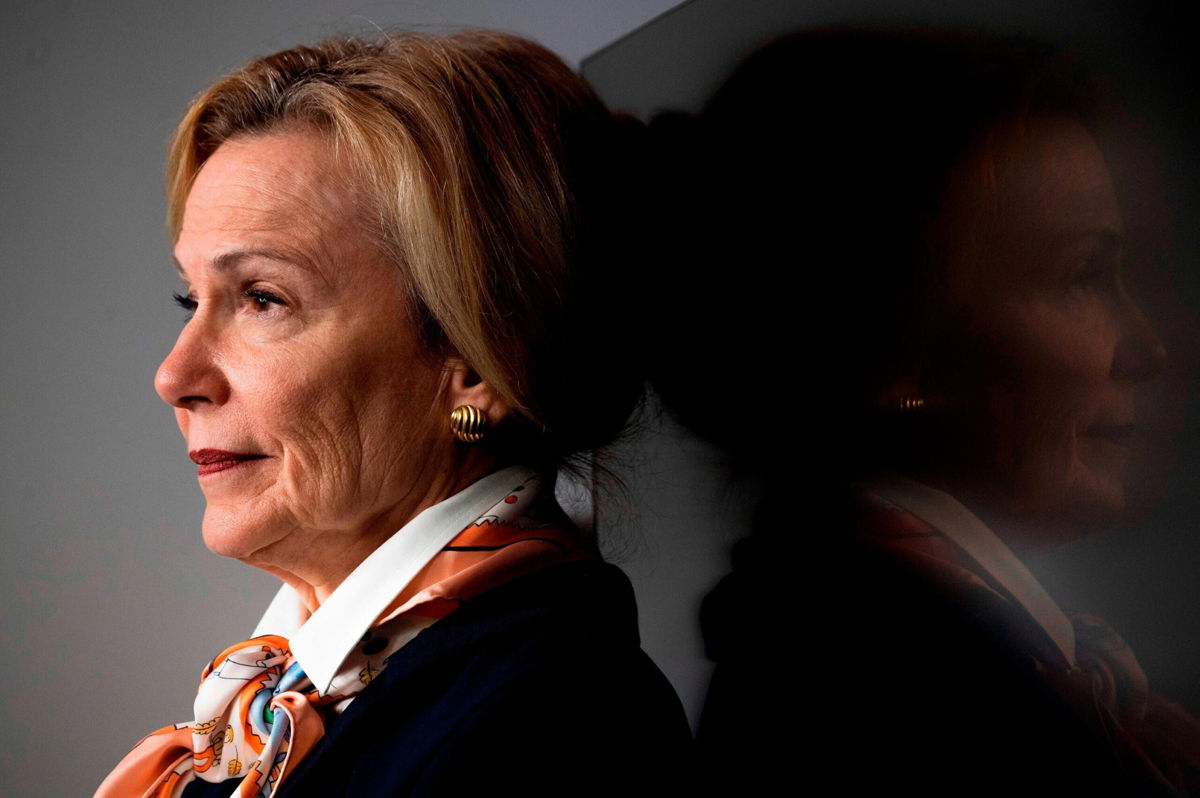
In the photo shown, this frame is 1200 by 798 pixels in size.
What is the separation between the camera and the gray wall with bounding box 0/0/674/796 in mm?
1648

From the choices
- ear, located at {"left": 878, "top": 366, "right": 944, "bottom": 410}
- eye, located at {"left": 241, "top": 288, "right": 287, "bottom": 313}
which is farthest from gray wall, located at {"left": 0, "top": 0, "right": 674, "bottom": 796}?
ear, located at {"left": 878, "top": 366, "right": 944, "bottom": 410}

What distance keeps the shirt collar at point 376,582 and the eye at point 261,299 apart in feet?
0.91

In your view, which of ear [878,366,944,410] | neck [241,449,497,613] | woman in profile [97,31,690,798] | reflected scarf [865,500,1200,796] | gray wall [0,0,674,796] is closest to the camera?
reflected scarf [865,500,1200,796]

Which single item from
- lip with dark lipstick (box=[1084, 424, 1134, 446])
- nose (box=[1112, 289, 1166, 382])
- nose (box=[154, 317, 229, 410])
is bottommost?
nose (box=[154, 317, 229, 410])

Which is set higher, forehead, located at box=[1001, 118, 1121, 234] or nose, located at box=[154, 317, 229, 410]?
forehead, located at box=[1001, 118, 1121, 234]

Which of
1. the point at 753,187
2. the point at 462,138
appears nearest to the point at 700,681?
the point at 753,187

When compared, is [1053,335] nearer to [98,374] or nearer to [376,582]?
[376,582]

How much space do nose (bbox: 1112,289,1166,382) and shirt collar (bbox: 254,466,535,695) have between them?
0.63 meters

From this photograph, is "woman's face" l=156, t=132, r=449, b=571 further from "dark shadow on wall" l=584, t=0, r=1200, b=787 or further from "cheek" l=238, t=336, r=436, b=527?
"dark shadow on wall" l=584, t=0, r=1200, b=787

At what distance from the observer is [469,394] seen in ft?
3.24

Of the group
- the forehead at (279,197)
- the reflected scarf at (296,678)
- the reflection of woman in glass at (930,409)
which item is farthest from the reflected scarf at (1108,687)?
the forehead at (279,197)

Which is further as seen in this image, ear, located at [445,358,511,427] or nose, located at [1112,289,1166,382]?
ear, located at [445,358,511,427]

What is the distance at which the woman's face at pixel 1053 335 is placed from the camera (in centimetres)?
51

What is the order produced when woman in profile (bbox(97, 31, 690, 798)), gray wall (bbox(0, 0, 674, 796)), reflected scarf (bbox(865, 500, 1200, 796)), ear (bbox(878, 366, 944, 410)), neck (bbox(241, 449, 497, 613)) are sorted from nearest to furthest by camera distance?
reflected scarf (bbox(865, 500, 1200, 796)) → ear (bbox(878, 366, 944, 410)) → woman in profile (bbox(97, 31, 690, 798)) → neck (bbox(241, 449, 497, 613)) → gray wall (bbox(0, 0, 674, 796))
